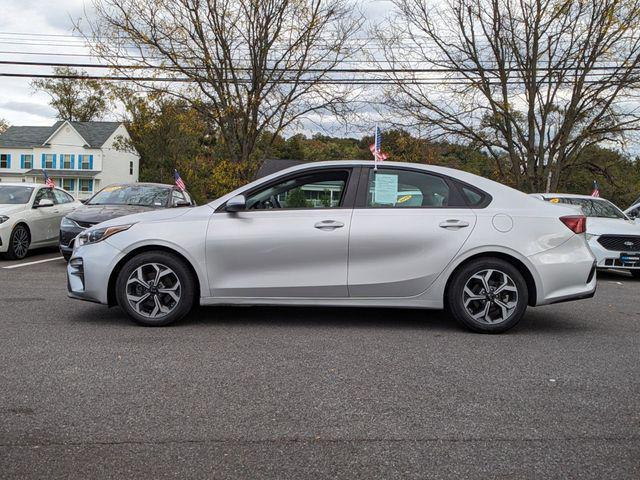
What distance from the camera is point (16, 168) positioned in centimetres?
6159

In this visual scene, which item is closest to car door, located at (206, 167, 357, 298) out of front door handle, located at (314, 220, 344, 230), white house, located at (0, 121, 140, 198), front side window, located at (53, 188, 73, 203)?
front door handle, located at (314, 220, 344, 230)

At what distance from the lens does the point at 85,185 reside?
197ft

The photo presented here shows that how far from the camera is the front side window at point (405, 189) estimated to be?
231 inches

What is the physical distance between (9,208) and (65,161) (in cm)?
5252

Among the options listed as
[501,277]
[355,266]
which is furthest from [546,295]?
[355,266]

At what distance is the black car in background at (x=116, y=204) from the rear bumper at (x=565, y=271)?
7.11 m

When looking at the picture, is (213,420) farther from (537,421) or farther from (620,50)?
(620,50)

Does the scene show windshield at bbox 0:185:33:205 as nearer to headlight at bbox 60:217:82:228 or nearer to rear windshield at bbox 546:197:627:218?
headlight at bbox 60:217:82:228

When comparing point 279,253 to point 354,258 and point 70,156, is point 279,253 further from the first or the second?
point 70,156

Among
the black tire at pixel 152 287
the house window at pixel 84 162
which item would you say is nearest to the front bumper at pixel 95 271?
the black tire at pixel 152 287

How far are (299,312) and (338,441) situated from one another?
3.52 metres

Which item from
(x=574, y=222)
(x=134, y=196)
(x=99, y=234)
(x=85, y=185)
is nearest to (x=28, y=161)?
(x=85, y=185)

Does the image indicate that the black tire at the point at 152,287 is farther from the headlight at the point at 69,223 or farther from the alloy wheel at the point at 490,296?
the headlight at the point at 69,223

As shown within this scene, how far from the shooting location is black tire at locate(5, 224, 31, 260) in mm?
11508
